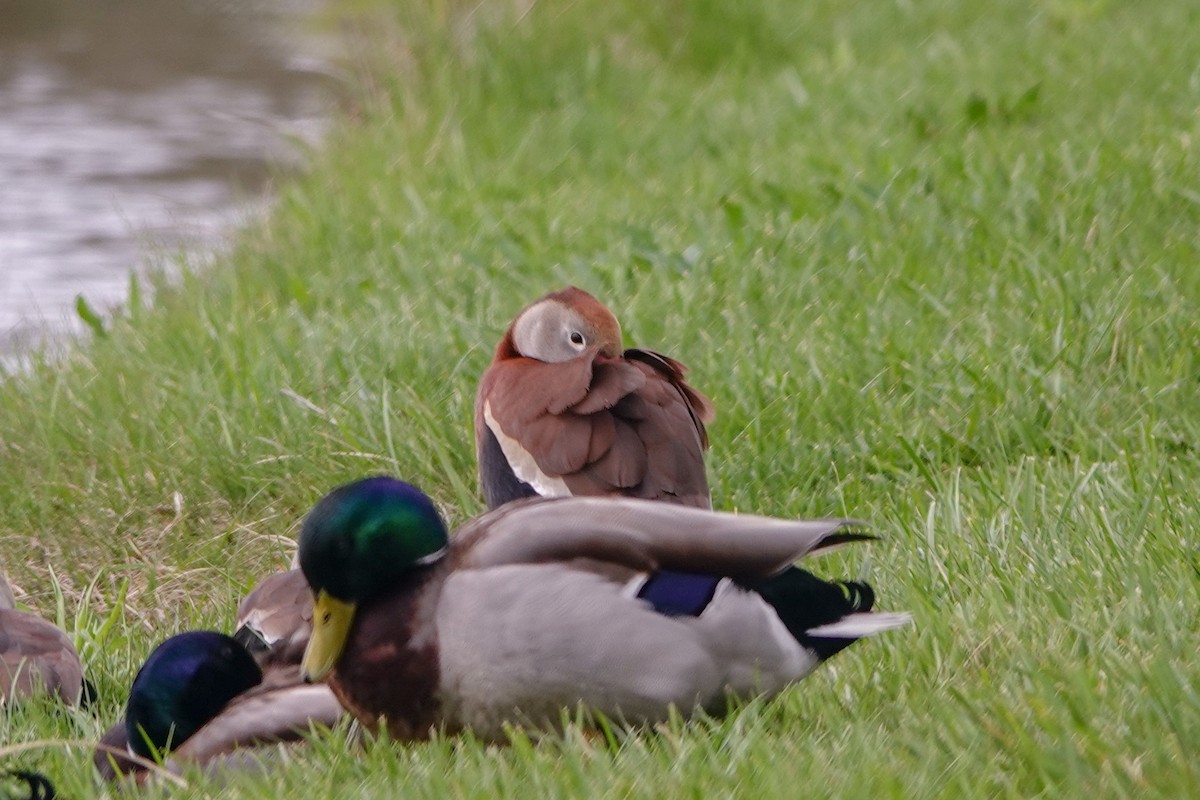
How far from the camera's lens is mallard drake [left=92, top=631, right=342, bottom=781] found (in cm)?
360

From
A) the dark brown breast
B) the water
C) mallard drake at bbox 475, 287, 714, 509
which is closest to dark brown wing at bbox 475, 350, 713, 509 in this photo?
mallard drake at bbox 475, 287, 714, 509

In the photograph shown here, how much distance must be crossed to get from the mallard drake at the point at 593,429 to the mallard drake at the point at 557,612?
729 millimetres

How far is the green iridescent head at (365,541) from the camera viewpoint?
3.30m

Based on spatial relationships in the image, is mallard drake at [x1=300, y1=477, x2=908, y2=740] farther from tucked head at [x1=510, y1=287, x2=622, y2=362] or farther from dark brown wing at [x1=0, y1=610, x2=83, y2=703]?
tucked head at [x1=510, y1=287, x2=622, y2=362]

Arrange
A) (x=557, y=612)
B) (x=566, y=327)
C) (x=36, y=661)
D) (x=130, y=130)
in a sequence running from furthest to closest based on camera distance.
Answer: (x=130, y=130)
(x=566, y=327)
(x=36, y=661)
(x=557, y=612)

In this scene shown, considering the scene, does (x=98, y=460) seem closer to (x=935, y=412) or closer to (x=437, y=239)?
(x=437, y=239)

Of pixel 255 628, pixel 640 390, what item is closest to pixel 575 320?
pixel 640 390

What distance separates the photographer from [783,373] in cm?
518

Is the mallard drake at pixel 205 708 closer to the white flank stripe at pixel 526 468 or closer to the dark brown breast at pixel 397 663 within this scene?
the dark brown breast at pixel 397 663

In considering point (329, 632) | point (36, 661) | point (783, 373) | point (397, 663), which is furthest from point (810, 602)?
point (783, 373)

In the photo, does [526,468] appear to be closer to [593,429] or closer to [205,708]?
[593,429]

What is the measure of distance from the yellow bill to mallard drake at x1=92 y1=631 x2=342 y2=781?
0.20 m

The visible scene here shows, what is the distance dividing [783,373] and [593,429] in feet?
3.96

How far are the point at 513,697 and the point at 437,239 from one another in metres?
4.11
